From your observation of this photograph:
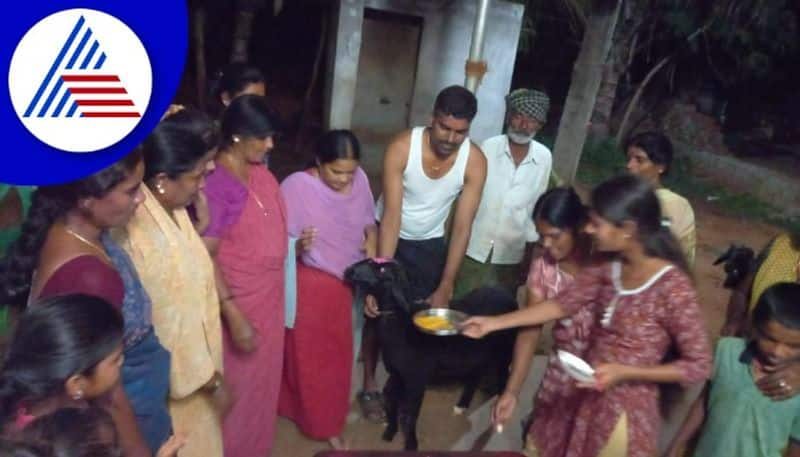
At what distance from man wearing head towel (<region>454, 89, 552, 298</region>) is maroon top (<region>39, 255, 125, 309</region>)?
6.96ft

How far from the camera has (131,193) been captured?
1.61 m

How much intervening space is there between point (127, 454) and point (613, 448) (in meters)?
1.41

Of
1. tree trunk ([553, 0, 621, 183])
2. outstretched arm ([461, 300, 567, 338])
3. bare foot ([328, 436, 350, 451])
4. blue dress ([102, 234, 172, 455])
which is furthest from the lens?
tree trunk ([553, 0, 621, 183])

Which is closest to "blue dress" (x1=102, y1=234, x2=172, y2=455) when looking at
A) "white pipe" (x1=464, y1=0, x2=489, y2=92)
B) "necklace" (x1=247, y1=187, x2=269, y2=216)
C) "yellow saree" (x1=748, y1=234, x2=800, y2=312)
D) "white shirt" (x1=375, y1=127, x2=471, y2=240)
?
"necklace" (x1=247, y1=187, x2=269, y2=216)

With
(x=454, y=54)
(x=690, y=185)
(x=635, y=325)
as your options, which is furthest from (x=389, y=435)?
(x=690, y=185)

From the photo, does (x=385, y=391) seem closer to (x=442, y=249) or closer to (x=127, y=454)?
(x=442, y=249)

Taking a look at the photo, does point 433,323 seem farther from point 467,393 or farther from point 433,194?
point 467,393

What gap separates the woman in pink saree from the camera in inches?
92.8

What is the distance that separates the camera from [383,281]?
295 cm

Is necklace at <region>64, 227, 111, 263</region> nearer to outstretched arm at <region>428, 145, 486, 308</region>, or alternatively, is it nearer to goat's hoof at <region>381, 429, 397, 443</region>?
outstretched arm at <region>428, 145, 486, 308</region>

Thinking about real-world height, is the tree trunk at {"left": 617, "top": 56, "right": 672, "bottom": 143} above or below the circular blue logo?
below

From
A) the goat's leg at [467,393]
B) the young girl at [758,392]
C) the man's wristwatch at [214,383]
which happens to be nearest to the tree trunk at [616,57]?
the goat's leg at [467,393]

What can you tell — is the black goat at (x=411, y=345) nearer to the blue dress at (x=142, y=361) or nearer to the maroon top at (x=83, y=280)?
the blue dress at (x=142, y=361)

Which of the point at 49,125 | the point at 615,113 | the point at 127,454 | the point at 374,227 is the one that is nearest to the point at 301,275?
the point at 374,227
